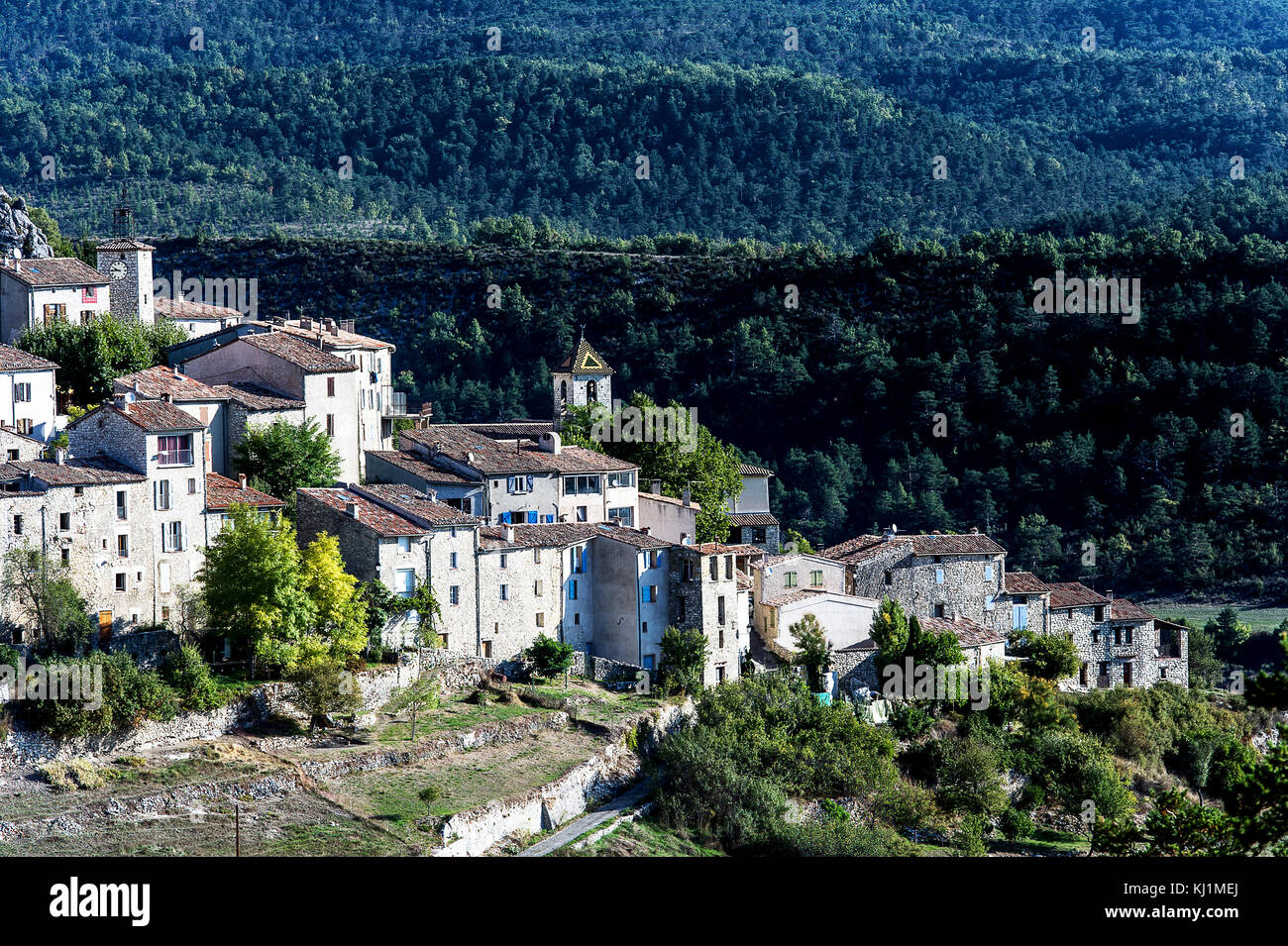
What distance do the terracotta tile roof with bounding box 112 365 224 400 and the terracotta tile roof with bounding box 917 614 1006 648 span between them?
2469 centimetres

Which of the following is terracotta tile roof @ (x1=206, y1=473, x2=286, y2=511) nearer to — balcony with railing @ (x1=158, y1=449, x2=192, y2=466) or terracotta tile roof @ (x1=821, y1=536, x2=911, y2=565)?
balcony with railing @ (x1=158, y1=449, x2=192, y2=466)

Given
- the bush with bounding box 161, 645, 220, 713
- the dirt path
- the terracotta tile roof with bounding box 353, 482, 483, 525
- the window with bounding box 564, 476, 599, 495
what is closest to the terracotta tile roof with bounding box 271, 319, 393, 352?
the terracotta tile roof with bounding box 353, 482, 483, 525

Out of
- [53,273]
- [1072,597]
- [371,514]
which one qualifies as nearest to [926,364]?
[1072,597]

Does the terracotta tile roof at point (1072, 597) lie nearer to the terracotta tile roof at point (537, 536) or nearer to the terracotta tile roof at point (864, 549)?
the terracotta tile roof at point (864, 549)

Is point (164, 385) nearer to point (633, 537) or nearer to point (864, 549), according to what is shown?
point (633, 537)

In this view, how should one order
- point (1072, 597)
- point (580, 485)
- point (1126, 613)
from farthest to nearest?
point (1126, 613)
point (1072, 597)
point (580, 485)

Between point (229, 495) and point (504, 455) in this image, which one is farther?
point (504, 455)

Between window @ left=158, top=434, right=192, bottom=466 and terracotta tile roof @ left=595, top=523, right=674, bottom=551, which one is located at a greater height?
window @ left=158, top=434, right=192, bottom=466

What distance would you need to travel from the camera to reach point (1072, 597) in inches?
2867

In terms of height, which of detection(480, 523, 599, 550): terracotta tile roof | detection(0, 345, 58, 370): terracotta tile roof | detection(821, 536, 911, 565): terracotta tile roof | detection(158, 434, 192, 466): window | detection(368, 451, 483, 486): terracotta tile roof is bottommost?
detection(821, 536, 911, 565): terracotta tile roof

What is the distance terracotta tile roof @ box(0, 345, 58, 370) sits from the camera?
56.8 metres

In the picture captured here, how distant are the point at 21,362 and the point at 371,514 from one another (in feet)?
41.7

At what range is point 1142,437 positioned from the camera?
114m

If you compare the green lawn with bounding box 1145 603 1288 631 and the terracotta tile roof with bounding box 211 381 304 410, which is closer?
the terracotta tile roof with bounding box 211 381 304 410
